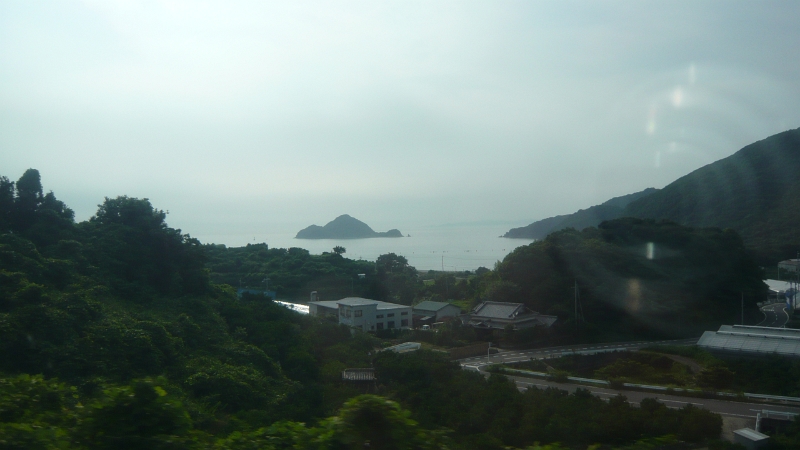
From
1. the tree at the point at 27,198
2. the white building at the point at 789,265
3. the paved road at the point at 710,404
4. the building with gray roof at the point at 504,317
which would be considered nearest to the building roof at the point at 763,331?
the building with gray roof at the point at 504,317

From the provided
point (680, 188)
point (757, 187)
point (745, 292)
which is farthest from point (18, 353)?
point (680, 188)

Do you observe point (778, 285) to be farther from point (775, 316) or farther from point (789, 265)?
point (775, 316)

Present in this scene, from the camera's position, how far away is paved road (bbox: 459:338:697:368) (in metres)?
13.7

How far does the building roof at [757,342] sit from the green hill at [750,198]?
60.2ft

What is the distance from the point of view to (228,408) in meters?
6.12

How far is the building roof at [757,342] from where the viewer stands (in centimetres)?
1177

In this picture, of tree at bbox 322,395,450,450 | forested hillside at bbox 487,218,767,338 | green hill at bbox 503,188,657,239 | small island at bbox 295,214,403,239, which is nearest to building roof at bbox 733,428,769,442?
tree at bbox 322,395,450,450

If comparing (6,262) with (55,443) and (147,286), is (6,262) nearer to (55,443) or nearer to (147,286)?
(147,286)

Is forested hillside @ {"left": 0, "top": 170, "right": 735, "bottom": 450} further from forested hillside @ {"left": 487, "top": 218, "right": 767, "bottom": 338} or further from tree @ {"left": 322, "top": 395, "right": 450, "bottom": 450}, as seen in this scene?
forested hillside @ {"left": 487, "top": 218, "right": 767, "bottom": 338}

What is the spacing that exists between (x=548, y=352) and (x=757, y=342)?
5.30 metres

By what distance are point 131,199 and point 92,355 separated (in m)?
6.60

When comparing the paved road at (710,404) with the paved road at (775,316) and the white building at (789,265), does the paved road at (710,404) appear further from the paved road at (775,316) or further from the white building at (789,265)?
the white building at (789,265)

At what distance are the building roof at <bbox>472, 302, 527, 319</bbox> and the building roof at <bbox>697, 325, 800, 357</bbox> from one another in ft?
20.2

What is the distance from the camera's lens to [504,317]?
1789 centimetres
